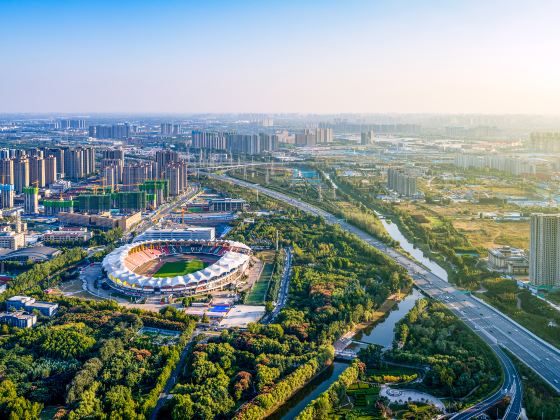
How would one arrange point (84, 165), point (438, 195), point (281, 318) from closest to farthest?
point (281, 318), point (438, 195), point (84, 165)

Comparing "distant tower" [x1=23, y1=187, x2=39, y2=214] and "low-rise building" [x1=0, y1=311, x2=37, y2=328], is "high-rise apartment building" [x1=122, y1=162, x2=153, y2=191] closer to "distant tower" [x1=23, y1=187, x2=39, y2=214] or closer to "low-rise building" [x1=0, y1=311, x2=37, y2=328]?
"distant tower" [x1=23, y1=187, x2=39, y2=214]

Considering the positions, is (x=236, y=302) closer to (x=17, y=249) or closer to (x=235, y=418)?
(x=235, y=418)

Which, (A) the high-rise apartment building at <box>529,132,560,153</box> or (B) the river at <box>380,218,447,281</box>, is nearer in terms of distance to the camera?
(B) the river at <box>380,218,447,281</box>

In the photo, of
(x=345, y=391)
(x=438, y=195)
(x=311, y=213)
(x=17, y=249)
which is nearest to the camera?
(x=345, y=391)

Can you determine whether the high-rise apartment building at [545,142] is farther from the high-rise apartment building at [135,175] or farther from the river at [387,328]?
the river at [387,328]

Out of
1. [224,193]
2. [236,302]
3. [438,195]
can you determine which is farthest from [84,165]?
[236,302]

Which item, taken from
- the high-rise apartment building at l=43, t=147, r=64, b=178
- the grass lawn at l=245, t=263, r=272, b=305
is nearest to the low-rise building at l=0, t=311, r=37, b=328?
the grass lawn at l=245, t=263, r=272, b=305
